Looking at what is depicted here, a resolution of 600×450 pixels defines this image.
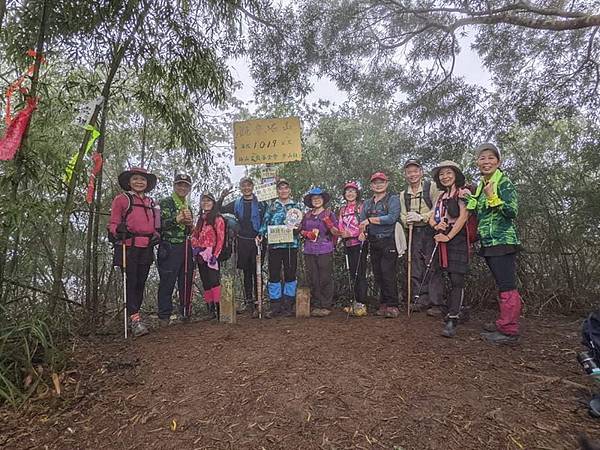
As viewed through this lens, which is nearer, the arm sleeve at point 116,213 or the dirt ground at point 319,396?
the dirt ground at point 319,396

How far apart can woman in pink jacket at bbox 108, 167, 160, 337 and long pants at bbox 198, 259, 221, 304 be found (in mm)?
772

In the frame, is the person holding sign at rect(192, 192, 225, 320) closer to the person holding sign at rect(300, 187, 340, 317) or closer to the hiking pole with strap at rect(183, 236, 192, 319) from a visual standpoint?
the hiking pole with strap at rect(183, 236, 192, 319)

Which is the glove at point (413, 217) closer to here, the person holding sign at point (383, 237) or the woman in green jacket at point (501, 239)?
the person holding sign at point (383, 237)

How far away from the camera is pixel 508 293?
3576mm

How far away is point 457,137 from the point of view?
6074 millimetres

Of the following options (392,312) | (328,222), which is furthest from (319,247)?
(392,312)

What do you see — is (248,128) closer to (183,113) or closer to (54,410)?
(183,113)

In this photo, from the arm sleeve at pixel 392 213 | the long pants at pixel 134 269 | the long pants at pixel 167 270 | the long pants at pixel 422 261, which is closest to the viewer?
the long pants at pixel 134 269

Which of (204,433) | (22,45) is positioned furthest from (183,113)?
(204,433)

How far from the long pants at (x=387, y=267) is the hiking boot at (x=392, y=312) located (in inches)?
3.1

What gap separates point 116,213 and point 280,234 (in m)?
2.04

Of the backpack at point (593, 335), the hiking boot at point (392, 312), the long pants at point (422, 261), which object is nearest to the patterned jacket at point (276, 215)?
the hiking boot at point (392, 312)

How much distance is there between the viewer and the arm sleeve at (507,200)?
3.55 metres

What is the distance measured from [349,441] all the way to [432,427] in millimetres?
527
